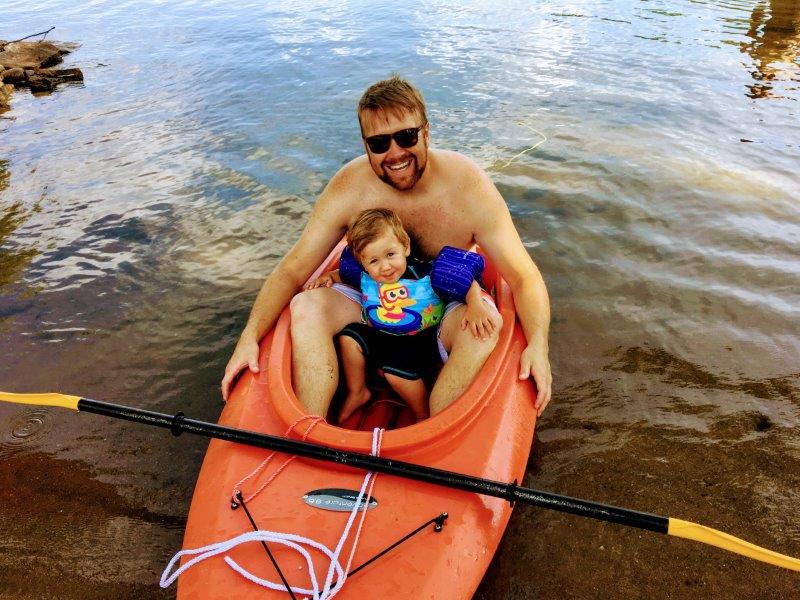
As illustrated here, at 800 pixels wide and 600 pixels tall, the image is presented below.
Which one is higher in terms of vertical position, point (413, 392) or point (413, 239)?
point (413, 239)

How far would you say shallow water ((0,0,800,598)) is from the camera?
2.48 metres

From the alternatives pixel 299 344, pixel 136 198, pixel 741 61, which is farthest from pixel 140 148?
pixel 741 61

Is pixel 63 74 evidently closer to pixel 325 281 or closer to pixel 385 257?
pixel 325 281

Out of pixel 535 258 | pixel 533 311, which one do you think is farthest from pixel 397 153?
pixel 535 258

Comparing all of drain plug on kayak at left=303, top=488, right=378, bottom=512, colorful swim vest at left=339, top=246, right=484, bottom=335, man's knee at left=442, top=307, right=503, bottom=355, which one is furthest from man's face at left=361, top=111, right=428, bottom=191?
drain plug on kayak at left=303, top=488, right=378, bottom=512

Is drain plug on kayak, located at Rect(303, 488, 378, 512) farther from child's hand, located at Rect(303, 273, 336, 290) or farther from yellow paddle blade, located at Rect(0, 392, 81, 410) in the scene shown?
child's hand, located at Rect(303, 273, 336, 290)

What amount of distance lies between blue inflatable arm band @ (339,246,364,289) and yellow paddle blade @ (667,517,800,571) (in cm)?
178

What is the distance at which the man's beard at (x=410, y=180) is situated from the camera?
2652 millimetres

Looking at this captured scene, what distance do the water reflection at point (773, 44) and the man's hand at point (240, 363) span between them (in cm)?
820

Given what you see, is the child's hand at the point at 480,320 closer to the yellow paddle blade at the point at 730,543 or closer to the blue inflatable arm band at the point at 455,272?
the blue inflatable arm band at the point at 455,272

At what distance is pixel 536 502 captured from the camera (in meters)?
1.78

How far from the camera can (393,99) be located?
97.7 inches

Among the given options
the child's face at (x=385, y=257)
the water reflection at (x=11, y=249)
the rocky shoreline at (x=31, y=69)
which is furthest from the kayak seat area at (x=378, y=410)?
the rocky shoreline at (x=31, y=69)

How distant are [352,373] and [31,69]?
1267cm
